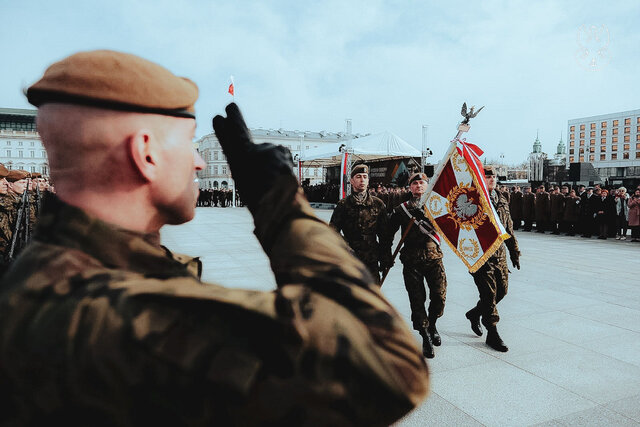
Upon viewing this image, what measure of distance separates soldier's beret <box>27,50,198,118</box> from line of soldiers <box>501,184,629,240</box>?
42.8 feet

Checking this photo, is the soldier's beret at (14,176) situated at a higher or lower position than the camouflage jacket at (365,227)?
higher

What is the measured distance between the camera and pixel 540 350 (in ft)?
13.3

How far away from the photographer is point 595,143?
105688mm

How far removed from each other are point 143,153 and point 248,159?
0.16 metres

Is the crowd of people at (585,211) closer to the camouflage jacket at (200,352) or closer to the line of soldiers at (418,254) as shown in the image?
the line of soldiers at (418,254)

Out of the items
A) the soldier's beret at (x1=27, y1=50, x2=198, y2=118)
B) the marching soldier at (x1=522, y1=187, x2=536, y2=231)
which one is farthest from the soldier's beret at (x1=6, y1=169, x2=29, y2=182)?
the marching soldier at (x1=522, y1=187, x2=536, y2=231)

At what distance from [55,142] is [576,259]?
34.1ft

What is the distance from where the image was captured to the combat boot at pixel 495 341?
4062 mm

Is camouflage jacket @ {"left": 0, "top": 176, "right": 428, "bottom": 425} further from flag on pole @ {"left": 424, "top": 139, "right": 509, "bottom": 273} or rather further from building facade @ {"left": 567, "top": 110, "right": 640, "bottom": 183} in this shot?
building facade @ {"left": 567, "top": 110, "right": 640, "bottom": 183}

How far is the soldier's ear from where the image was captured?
0.66 m

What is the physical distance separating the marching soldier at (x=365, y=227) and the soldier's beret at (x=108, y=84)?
3.93m

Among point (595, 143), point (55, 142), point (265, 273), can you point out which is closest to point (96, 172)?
point (55, 142)

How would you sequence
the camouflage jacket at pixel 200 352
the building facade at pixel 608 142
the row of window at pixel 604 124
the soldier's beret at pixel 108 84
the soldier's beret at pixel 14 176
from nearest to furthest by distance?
the camouflage jacket at pixel 200 352
the soldier's beret at pixel 108 84
the soldier's beret at pixel 14 176
the building facade at pixel 608 142
the row of window at pixel 604 124

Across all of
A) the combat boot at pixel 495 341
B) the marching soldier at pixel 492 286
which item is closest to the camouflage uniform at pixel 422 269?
the marching soldier at pixel 492 286
